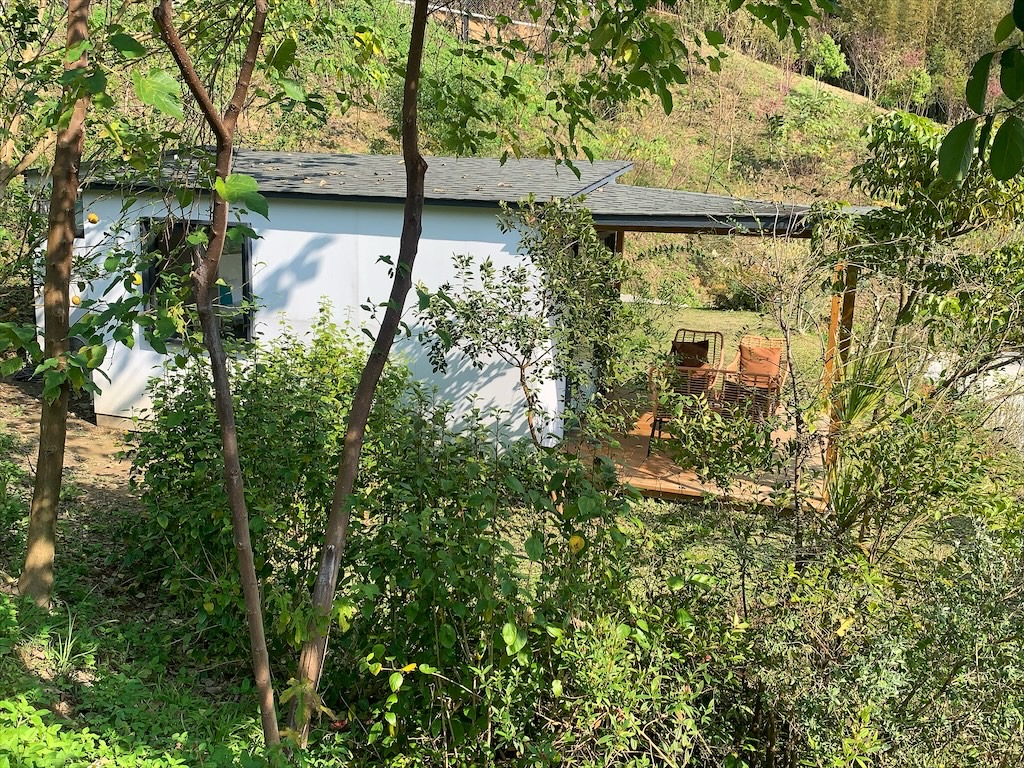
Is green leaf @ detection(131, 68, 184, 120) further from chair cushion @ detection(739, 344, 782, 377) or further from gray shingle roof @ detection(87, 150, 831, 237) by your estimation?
chair cushion @ detection(739, 344, 782, 377)

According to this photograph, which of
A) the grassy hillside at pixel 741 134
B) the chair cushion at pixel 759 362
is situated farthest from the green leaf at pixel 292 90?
the grassy hillside at pixel 741 134

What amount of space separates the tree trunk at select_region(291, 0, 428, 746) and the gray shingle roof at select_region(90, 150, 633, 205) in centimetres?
516

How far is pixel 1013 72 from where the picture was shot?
129 cm

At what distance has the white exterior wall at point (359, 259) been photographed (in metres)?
8.97

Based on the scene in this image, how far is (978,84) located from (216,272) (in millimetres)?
2378

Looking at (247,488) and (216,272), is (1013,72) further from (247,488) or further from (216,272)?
(247,488)

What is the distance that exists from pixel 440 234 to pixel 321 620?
6233mm

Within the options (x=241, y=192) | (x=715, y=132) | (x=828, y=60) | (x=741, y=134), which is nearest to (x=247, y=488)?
(x=241, y=192)

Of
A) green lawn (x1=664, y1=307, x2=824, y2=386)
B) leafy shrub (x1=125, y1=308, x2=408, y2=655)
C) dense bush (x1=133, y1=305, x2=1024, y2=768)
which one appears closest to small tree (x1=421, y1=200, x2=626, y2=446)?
leafy shrub (x1=125, y1=308, x2=408, y2=655)

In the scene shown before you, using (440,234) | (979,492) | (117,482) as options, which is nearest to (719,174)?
(440,234)

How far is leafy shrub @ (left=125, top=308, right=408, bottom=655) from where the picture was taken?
4.44 m

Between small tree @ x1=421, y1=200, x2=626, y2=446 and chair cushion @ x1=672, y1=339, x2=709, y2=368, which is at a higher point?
small tree @ x1=421, y1=200, x2=626, y2=446

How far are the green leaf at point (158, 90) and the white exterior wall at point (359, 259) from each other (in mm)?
6781

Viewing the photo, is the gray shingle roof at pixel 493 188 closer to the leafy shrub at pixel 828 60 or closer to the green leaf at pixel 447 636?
the green leaf at pixel 447 636
